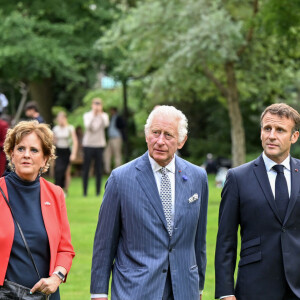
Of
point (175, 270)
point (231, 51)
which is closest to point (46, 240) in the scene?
point (175, 270)

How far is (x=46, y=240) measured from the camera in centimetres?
563

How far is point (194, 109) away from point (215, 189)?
17355 mm

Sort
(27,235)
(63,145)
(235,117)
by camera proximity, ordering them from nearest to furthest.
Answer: (27,235)
(63,145)
(235,117)

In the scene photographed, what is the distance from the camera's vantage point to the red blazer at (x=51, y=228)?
5477mm

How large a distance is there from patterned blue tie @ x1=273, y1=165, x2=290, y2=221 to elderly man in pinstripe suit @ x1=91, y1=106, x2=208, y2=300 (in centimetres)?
53

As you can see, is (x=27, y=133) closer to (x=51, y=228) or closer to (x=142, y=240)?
(x=51, y=228)

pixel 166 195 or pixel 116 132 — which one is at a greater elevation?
pixel 116 132

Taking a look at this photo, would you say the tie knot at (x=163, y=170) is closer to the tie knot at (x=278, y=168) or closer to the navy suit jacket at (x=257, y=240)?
the navy suit jacket at (x=257, y=240)

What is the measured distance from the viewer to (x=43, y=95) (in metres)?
37.6

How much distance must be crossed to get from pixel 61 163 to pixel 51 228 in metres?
14.7

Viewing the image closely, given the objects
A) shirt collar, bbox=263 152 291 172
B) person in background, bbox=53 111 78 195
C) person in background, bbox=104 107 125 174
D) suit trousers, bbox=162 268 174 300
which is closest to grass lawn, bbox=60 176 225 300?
person in background, bbox=53 111 78 195

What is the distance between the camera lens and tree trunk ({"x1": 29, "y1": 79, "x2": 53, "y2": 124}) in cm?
3709

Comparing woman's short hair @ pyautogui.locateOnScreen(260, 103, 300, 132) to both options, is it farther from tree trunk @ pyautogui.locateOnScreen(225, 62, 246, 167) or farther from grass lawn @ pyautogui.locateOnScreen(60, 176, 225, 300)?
tree trunk @ pyautogui.locateOnScreen(225, 62, 246, 167)

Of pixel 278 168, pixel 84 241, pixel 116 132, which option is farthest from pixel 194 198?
pixel 116 132
